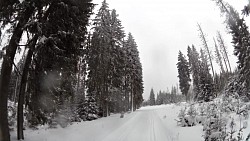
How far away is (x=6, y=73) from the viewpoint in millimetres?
7996

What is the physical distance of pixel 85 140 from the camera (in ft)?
31.5

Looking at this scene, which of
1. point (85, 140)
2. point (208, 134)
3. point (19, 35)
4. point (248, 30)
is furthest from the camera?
point (248, 30)

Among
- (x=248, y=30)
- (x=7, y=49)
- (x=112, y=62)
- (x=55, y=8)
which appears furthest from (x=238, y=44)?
(x=7, y=49)

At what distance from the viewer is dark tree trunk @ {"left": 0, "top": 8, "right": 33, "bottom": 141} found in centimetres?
752

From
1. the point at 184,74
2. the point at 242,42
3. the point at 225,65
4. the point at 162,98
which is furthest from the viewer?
the point at 162,98

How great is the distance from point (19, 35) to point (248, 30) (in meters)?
22.9

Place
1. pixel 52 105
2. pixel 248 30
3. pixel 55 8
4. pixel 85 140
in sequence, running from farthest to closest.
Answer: pixel 248 30 → pixel 52 105 → pixel 85 140 → pixel 55 8

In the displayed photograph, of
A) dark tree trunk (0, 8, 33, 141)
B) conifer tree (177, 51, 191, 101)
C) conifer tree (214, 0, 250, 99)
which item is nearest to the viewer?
dark tree trunk (0, 8, 33, 141)

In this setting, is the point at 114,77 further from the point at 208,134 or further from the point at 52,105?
the point at 208,134

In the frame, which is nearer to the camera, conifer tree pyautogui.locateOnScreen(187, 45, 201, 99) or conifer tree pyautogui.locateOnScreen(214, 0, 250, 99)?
conifer tree pyautogui.locateOnScreen(214, 0, 250, 99)

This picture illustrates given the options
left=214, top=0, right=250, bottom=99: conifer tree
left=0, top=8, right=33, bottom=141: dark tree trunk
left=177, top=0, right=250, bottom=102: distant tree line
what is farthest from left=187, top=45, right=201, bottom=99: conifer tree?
left=0, top=8, right=33, bottom=141: dark tree trunk

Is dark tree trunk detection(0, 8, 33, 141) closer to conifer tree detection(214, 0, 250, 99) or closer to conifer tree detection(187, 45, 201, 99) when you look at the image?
conifer tree detection(214, 0, 250, 99)

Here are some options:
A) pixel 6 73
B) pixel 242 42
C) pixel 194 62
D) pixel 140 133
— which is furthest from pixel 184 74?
pixel 6 73

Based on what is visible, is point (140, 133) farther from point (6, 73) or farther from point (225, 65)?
point (225, 65)
